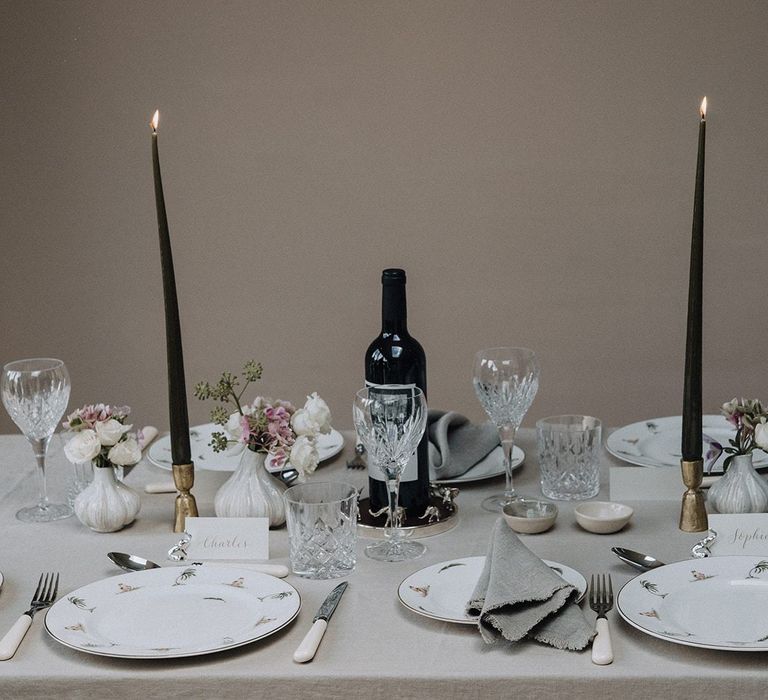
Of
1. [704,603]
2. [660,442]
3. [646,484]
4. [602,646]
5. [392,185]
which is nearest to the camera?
[602,646]

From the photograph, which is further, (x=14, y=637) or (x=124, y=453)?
(x=124, y=453)

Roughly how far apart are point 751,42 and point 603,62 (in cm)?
49

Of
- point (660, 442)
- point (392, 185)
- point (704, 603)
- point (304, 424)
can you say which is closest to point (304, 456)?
point (304, 424)

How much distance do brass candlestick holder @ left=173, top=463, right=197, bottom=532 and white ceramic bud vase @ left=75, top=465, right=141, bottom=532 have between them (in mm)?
73

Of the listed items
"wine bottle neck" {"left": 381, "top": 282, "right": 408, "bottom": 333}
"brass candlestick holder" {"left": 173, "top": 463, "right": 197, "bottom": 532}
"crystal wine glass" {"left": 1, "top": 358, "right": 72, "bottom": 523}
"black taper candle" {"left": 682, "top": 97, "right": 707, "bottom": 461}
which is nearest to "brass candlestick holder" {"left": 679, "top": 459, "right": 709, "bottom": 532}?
"black taper candle" {"left": 682, "top": 97, "right": 707, "bottom": 461}

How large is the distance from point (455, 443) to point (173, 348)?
22.3 inches

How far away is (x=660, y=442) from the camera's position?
194cm

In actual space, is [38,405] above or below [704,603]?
above

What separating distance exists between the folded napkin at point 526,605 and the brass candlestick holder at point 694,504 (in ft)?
1.18

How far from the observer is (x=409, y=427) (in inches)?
57.2

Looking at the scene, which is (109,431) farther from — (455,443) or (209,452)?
(455,443)

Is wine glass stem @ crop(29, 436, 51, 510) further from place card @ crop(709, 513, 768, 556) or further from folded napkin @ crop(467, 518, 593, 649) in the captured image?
place card @ crop(709, 513, 768, 556)

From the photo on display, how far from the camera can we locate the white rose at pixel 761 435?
151 centimetres

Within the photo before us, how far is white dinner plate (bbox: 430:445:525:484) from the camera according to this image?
5.86 ft
